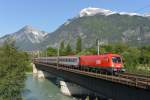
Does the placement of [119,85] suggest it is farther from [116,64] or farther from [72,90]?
[72,90]

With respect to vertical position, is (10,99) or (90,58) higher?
(90,58)

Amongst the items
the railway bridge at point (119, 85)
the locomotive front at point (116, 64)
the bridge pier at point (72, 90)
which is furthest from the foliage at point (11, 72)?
the bridge pier at point (72, 90)

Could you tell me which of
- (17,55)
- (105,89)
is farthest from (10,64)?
(105,89)

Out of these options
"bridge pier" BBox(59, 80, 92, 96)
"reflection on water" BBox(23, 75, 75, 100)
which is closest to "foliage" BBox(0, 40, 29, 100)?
"reflection on water" BBox(23, 75, 75, 100)

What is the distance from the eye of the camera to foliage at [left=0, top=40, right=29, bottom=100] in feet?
171

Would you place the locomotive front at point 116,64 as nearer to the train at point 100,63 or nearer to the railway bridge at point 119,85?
the train at point 100,63

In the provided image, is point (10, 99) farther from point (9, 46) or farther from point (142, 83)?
point (142, 83)

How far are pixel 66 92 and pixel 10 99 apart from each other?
37.8 m

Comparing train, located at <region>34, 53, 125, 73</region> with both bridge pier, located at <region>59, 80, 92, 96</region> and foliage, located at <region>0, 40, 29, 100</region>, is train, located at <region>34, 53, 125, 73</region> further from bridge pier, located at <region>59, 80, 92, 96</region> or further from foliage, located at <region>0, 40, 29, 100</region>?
foliage, located at <region>0, 40, 29, 100</region>

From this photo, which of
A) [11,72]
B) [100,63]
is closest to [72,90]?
[100,63]

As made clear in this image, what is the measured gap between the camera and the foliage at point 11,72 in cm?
5206

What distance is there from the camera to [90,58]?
7450 centimetres

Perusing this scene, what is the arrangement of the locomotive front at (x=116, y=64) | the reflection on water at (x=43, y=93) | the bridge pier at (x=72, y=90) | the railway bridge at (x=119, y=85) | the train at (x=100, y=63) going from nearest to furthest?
1. the railway bridge at (x=119, y=85)
2. the locomotive front at (x=116, y=64)
3. the train at (x=100, y=63)
4. the reflection on water at (x=43, y=93)
5. the bridge pier at (x=72, y=90)

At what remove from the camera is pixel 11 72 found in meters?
54.9
